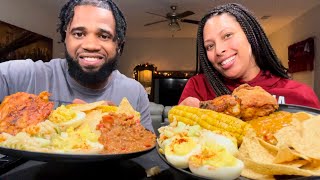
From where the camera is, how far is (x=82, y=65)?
4.38 ft

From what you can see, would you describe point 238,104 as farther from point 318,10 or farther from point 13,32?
point 318,10

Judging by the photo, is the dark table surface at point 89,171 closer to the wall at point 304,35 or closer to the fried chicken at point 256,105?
the fried chicken at point 256,105

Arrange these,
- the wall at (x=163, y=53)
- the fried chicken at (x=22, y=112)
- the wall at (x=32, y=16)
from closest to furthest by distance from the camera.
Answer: the fried chicken at (x=22, y=112)
the wall at (x=32, y=16)
the wall at (x=163, y=53)

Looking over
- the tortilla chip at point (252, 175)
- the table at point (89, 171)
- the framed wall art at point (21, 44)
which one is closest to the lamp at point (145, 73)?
the framed wall art at point (21, 44)

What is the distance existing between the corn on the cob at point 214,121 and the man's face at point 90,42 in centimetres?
60

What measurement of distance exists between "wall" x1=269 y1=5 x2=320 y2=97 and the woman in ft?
15.2

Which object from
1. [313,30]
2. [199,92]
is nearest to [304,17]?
[313,30]

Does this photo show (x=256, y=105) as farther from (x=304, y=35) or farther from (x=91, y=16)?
(x=304, y=35)

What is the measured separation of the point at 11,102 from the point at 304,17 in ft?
21.0

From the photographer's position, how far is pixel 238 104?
0.82m

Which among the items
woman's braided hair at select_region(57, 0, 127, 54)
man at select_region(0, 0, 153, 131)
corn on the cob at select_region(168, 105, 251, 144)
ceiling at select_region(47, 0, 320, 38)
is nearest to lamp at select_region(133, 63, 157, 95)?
ceiling at select_region(47, 0, 320, 38)

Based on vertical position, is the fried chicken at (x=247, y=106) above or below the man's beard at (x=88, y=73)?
below

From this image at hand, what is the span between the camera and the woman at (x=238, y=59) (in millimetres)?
1182

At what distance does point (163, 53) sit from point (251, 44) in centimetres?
788
